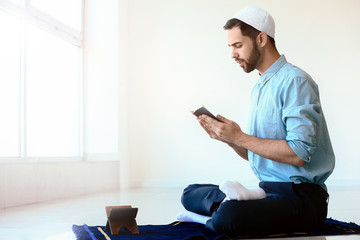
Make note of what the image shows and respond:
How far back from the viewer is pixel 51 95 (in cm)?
524

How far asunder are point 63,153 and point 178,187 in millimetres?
1641

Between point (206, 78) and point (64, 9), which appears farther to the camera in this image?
point (206, 78)

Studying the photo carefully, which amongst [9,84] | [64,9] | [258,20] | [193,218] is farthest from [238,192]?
[64,9]

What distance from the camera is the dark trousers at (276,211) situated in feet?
6.56

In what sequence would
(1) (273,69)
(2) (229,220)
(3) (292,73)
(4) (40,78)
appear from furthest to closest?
1. (4) (40,78)
2. (1) (273,69)
3. (3) (292,73)
4. (2) (229,220)

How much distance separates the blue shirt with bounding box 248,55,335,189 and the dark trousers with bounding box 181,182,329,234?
70 mm

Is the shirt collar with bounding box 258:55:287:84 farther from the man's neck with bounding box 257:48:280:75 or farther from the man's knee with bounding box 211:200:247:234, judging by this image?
the man's knee with bounding box 211:200:247:234

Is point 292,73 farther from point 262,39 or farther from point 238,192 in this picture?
point 238,192

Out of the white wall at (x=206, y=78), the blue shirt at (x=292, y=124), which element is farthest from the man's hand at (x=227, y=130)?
the white wall at (x=206, y=78)

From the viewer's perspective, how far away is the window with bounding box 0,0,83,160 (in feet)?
14.1

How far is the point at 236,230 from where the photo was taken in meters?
2.01

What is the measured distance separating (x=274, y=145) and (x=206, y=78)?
15.0 feet

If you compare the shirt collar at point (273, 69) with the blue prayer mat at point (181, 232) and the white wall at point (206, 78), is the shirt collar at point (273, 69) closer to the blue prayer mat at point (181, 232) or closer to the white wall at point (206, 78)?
the blue prayer mat at point (181, 232)

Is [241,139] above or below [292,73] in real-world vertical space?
below
